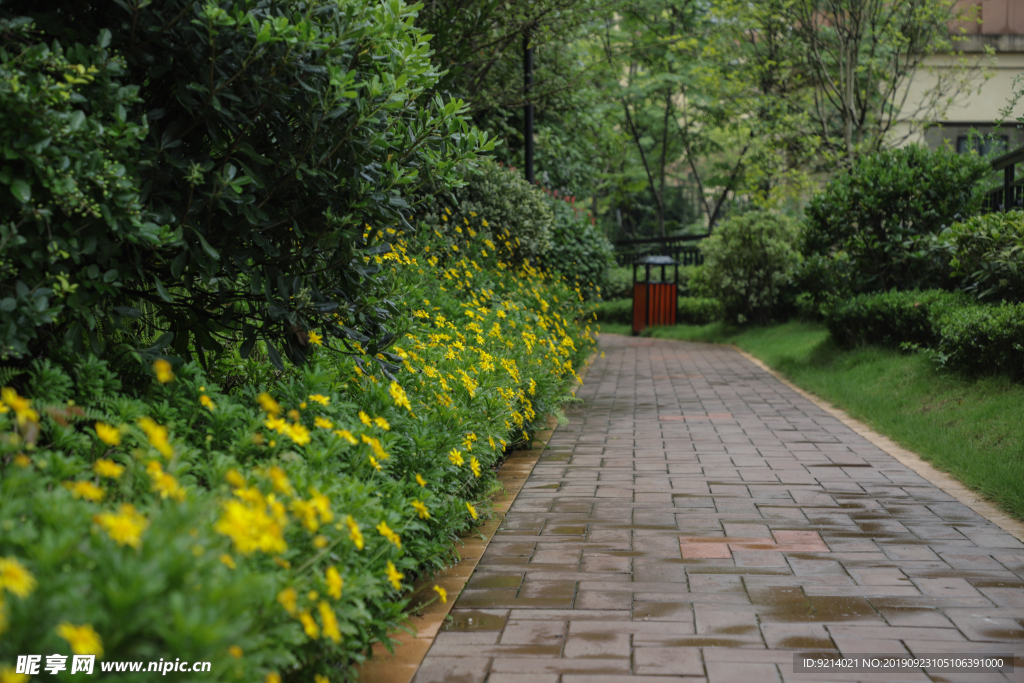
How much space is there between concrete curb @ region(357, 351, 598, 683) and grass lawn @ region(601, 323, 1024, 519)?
9.31 feet

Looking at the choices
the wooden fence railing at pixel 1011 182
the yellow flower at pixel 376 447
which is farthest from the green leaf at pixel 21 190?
the wooden fence railing at pixel 1011 182

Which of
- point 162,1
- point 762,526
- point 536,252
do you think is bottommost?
point 762,526

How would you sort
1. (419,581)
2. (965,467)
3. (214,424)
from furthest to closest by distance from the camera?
(965,467), (419,581), (214,424)

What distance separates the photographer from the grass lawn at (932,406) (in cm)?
493

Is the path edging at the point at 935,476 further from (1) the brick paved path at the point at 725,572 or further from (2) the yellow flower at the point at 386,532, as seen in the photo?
(2) the yellow flower at the point at 386,532

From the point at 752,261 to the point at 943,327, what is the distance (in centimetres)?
833

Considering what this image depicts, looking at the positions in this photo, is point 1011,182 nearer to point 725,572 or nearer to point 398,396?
point 725,572

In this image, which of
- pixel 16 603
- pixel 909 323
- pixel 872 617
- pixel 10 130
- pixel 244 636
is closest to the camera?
pixel 16 603

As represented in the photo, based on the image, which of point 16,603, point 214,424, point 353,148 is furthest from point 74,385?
point 16,603

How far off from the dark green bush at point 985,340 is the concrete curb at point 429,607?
432 cm

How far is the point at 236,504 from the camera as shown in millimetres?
1641

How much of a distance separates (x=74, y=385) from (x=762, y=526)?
3.26 metres

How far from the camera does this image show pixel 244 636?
1.71 m

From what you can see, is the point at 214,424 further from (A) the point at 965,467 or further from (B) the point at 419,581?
(A) the point at 965,467
